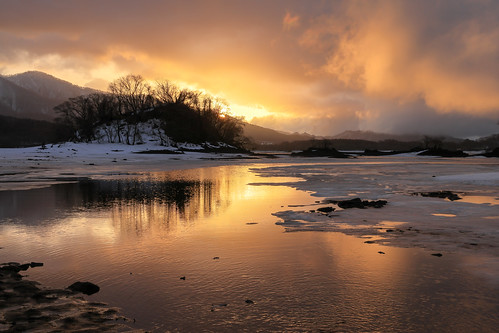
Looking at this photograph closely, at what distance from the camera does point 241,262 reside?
28.7 ft

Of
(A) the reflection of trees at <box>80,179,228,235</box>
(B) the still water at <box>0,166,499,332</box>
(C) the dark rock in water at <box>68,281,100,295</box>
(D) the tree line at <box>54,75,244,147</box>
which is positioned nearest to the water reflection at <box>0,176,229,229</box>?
(A) the reflection of trees at <box>80,179,228,235</box>

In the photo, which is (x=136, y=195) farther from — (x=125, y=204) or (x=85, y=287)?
(x=85, y=287)

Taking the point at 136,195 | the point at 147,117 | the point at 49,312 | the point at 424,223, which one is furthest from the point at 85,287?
the point at 147,117

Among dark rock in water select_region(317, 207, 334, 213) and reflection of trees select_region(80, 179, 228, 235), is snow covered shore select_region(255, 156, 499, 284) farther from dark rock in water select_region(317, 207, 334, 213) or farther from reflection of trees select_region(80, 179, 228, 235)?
reflection of trees select_region(80, 179, 228, 235)

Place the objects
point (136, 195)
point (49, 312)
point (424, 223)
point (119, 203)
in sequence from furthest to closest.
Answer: point (136, 195) → point (119, 203) → point (424, 223) → point (49, 312)

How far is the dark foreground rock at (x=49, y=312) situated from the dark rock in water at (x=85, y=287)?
0.13 metres

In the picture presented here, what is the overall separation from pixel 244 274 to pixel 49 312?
12.5 feet

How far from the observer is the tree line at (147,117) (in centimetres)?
11481

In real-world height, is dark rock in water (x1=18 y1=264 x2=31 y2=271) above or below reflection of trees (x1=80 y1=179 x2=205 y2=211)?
below

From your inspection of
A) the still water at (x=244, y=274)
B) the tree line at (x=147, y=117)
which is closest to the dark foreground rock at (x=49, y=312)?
the still water at (x=244, y=274)

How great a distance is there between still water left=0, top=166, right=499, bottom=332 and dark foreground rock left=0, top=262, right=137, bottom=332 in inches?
13.1

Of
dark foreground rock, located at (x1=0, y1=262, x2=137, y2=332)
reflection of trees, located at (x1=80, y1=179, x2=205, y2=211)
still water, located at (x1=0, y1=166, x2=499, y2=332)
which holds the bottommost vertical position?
still water, located at (x1=0, y1=166, x2=499, y2=332)

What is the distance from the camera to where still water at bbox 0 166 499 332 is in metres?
5.80

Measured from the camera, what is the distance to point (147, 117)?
125 metres
